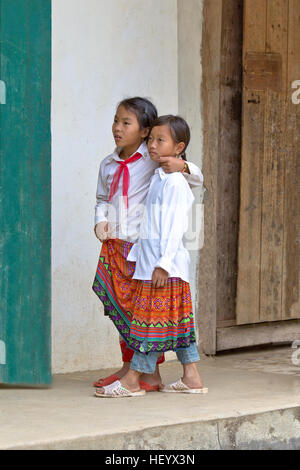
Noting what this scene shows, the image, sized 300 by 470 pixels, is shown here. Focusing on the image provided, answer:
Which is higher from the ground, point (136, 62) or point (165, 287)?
point (136, 62)

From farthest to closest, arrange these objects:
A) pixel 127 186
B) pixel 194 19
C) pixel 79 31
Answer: pixel 194 19, pixel 79 31, pixel 127 186

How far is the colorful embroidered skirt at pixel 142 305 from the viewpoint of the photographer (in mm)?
3943

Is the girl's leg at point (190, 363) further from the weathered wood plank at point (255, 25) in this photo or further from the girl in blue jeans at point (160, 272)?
the weathered wood plank at point (255, 25)

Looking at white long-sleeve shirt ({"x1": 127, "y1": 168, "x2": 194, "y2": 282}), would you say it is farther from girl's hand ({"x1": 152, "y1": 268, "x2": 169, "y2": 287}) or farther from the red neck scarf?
the red neck scarf

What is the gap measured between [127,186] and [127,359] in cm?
83

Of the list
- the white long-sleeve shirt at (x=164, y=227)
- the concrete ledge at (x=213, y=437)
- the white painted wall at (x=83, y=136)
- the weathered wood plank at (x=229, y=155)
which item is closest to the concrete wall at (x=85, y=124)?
the white painted wall at (x=83, y=136)

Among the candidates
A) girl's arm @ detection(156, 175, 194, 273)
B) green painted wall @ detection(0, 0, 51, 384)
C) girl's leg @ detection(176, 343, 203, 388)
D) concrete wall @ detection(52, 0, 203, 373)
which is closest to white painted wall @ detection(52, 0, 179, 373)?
concrete wall @ detection(52, 0, 203, 373)

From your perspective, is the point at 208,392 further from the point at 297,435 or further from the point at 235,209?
the point at 235,209

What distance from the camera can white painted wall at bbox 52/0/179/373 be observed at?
473 cm

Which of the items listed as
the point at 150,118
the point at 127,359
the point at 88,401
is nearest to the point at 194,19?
the point at 150,118

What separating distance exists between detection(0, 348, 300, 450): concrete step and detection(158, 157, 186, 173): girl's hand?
40.2 inches

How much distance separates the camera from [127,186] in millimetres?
4082

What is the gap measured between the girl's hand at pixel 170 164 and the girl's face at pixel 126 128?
0.62ft

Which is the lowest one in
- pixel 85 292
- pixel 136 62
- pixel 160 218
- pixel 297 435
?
pixel 297 435
